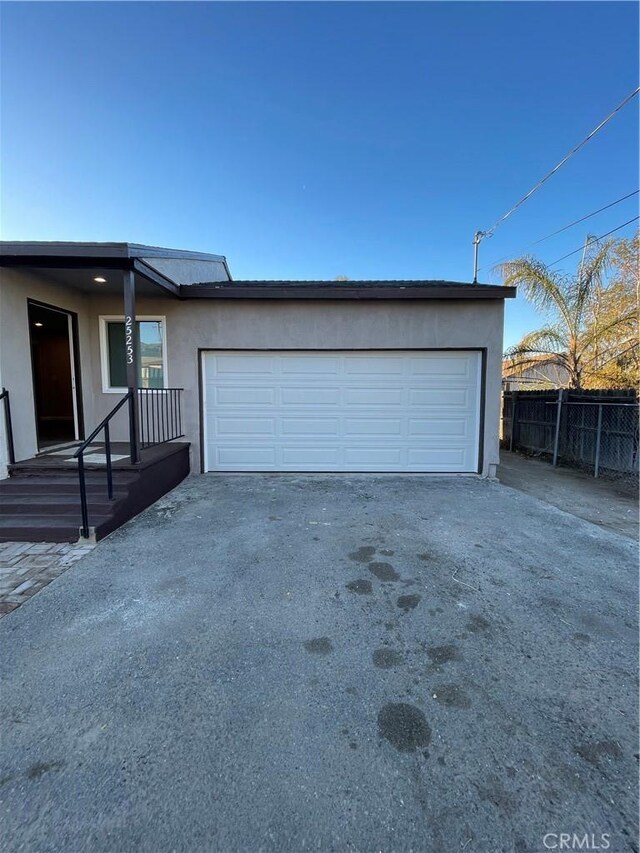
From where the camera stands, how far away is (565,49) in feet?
20.5

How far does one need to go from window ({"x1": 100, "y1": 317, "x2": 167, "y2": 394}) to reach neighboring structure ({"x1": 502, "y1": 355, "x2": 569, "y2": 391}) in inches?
330

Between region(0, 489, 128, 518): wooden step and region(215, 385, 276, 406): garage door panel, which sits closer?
region(0, 489, 128, 518): wooden step

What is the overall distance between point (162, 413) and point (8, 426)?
2.09m

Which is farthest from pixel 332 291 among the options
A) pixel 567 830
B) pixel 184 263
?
pixel 567 830

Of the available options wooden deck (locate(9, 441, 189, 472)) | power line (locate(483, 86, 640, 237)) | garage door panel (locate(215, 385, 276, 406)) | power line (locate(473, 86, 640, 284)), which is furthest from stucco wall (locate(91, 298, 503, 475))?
power line (locate(483, 86, 640, 237))

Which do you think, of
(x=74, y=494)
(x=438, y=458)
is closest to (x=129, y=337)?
(x=74, y=494)

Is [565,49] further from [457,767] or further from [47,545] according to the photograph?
[47,545]

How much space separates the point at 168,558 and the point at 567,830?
3.06 metres

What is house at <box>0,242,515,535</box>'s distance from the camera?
19.9ft

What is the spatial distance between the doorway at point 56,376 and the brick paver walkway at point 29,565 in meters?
2.99

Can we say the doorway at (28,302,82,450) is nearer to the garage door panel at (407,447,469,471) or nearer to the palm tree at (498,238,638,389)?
the garage door panel at (407,447,469,471)

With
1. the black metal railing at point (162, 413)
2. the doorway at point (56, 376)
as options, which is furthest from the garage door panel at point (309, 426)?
the doorway at point (56, 376)

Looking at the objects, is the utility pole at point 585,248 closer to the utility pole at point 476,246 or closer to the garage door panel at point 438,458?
the utility pole at point 476,246

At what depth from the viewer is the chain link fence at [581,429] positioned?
6.35 m
